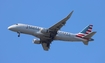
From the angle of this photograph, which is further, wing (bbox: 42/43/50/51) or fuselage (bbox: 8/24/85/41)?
wing (bbox: 42/43/50/51)

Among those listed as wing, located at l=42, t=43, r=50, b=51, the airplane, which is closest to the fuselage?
the airplane

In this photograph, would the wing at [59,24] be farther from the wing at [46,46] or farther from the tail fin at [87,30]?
the tail fin at [87,30]

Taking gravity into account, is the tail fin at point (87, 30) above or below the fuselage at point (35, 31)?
above

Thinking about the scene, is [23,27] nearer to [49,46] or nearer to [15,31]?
[15,31]

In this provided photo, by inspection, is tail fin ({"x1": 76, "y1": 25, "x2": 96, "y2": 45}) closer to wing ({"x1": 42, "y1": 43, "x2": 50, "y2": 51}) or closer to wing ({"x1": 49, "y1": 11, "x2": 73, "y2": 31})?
wing ({"x1": 49, "y1": 11, "x2": 73, "y2": 31})

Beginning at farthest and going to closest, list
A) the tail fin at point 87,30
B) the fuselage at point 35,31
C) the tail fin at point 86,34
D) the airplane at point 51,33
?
1. the tail fin at point 87,30
2. the tail fin at point 86,34
3. the fuselage at point 35,31
4. the airplane at point 51,33

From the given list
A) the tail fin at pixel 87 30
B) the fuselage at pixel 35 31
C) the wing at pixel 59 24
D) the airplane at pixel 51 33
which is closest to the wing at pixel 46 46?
the airplane at pixel 51 33

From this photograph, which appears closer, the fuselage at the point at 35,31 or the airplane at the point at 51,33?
the airplane at the point at 51,33

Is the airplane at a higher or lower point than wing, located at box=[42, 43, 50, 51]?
higher

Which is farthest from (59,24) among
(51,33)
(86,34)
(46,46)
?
(46,46)

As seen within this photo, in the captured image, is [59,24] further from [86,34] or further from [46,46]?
[46,46]

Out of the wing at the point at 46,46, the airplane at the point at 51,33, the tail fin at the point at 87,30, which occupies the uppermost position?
the tail fin at the point at 87,30

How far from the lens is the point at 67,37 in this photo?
99938 mm

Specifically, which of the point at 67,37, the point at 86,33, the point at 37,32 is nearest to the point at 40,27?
the point at 37,32
